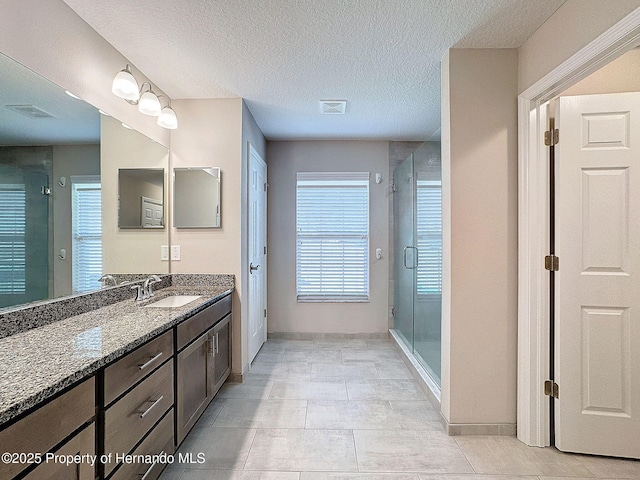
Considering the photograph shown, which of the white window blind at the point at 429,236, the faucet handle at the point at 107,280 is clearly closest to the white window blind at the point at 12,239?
the faucet handle at the point at 107,280

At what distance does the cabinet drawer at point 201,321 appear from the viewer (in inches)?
73.4

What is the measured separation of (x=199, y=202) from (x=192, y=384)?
1473 mm

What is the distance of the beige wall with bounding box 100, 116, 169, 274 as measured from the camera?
6.91 ft

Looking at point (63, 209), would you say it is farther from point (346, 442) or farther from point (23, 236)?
point (346, 442)

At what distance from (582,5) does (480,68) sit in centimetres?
56

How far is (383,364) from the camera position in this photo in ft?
10.8

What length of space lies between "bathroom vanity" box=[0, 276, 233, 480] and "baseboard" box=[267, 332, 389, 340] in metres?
1.85

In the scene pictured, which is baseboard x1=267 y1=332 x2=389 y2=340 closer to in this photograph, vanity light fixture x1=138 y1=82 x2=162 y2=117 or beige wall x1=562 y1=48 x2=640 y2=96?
vanity light fixture x1=138 y1=82 x2=162 y2=117

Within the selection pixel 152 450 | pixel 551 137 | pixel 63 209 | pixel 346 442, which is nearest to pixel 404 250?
pixel 551 137

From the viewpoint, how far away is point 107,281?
2146mm

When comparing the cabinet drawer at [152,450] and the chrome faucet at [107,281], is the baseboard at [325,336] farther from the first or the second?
the cabinet drawer at [152,450]

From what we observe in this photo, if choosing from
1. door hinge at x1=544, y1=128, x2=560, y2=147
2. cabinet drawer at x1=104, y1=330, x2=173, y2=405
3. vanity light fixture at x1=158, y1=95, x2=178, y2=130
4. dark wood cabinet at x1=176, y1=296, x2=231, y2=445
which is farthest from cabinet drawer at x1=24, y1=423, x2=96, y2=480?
A: door hinge at x1=544, y1=128, x2=560, y2=147

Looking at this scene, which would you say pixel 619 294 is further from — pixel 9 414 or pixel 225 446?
pixel 9 414

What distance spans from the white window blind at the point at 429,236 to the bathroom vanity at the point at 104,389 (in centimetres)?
171
